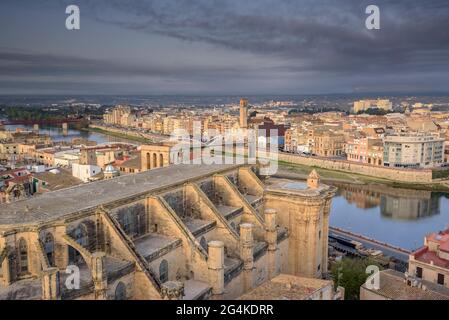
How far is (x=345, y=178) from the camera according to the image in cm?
4953

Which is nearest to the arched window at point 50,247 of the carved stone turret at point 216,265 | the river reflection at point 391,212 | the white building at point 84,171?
the carved stone turret at point 216,265

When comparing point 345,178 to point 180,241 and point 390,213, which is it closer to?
point 390,213

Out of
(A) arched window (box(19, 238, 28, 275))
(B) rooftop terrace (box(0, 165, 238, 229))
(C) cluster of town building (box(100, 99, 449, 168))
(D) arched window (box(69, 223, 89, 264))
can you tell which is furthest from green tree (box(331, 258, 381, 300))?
(C) cluster of town building (box(100, 99, 449, 168))

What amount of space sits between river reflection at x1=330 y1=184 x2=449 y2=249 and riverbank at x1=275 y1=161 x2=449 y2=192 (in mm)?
1390

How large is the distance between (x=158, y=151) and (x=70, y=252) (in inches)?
506

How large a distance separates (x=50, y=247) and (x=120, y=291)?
6.53 feet

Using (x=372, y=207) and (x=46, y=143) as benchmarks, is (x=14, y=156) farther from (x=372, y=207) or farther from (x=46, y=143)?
(x=372, y=207)

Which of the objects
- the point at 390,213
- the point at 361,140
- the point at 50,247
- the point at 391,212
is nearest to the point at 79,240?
the point at 50,247

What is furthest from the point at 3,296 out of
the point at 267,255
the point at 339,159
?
the point at 339,159

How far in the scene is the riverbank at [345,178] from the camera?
146 ft

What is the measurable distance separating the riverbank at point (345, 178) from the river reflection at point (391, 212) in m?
1.39

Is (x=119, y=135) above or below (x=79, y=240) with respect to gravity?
below

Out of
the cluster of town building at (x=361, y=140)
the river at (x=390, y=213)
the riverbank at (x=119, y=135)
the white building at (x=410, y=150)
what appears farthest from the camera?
the riverbank at (x=119, y=135)

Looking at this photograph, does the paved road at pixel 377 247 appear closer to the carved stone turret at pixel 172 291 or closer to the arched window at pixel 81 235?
the carved stone turret at pixel 172 291
